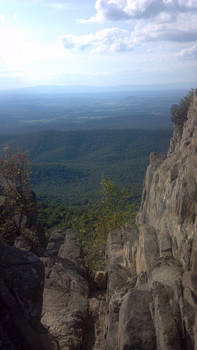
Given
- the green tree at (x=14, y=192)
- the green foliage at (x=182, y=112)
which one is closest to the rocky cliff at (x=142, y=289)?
the green tree at (x=14, y=192)

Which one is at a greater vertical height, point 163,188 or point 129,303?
point 163,188

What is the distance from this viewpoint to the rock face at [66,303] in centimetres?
1287

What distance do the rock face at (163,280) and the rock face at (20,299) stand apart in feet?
10.4

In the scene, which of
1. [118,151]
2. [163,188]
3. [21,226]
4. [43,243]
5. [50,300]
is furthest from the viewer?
[118,151]

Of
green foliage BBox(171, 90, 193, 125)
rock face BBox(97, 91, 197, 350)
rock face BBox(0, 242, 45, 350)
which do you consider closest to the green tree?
rock face BBox(97, 91, 197, 350)

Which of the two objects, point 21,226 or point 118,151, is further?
point 118,151

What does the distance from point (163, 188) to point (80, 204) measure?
49.4m

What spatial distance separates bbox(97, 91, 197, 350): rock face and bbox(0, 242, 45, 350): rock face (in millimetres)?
3172

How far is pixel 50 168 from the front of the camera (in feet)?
363

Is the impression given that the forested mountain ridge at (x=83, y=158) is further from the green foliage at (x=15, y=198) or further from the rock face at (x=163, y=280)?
the rock face at (x=163, y=280)

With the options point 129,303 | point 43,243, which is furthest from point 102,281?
point 43,243

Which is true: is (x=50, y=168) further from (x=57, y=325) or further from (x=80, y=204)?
(x=57, y=325)

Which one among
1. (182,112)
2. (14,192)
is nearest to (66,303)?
(14,192)

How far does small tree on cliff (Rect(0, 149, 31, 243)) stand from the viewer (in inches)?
1011
